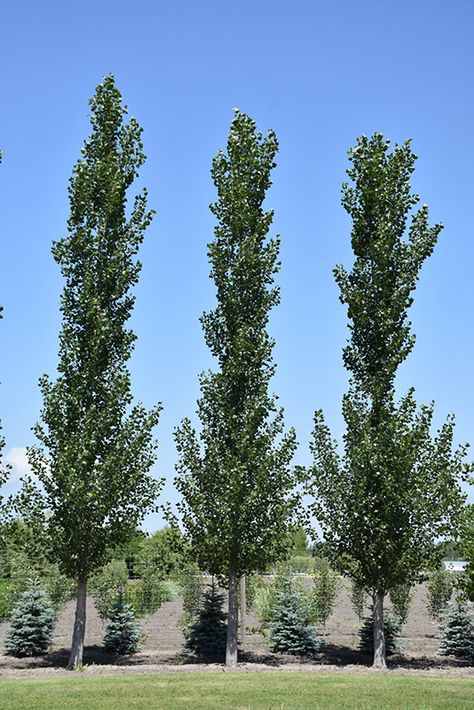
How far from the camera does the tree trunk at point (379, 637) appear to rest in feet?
60.8

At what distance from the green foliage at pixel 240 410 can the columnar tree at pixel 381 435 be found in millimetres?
A: 1537

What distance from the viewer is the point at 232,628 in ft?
61.4

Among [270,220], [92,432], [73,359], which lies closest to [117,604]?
[92,432]

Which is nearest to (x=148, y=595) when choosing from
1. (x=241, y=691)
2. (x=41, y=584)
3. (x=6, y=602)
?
(x=6, y=602)

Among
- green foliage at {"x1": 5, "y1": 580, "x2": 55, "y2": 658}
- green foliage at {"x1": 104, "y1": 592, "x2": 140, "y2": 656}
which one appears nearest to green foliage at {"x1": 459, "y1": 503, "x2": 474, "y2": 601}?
green foliage at {"x1": 104, "y1": 592, "x2": 140, "y2": 656}

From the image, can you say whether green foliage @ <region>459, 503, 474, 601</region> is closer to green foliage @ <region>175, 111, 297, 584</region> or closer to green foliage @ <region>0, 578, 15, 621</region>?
green foliage @ <region>175, 111, 297, 584</region>

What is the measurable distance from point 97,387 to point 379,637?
369 inches

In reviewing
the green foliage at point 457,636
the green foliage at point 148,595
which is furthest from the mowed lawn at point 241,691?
the green foliage at point 148,595

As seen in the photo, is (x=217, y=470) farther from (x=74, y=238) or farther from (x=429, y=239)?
(x=429, y=239)

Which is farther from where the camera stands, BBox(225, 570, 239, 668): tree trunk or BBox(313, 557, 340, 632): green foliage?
BBox(313, 557, 340, 632): green foliage

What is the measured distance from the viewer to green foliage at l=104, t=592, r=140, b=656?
20344mm

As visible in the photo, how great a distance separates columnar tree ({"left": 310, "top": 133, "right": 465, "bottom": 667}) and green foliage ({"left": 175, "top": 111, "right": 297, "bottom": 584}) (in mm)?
1537

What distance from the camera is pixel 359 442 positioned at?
765 inches

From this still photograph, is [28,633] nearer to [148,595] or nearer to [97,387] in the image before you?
[97,387]
